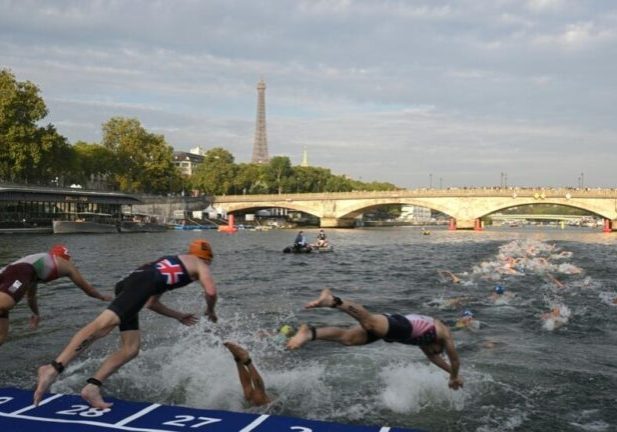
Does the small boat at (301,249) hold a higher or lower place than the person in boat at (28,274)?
lower

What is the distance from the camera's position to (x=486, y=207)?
338ft

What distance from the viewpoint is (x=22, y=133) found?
71.6 m

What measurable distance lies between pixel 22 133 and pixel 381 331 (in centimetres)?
7252

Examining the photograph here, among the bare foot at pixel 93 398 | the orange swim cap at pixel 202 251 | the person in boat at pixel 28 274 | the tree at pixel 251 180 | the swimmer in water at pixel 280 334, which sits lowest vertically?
the swimmer in water at pixel 280 334

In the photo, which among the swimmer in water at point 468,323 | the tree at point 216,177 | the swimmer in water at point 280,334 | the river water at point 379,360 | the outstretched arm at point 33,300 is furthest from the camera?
the tree at point 216,177

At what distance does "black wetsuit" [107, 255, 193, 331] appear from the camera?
809cm

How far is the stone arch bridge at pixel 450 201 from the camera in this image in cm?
9344

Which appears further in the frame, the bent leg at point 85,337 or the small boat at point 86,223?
the small boat at point 86,223

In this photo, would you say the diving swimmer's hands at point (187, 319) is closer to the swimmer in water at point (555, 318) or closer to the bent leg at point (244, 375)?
the bent leg at point (244, 375)

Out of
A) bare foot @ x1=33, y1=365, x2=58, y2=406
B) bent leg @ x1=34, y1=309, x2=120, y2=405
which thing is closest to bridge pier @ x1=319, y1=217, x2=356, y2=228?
bent leg @ x1=34, y1=309, x2=120, y2=405

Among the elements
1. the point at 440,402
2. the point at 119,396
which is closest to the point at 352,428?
the point at 440,402

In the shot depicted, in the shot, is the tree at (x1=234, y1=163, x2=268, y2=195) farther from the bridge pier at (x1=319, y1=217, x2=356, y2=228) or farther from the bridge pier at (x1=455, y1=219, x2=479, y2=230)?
the bridge pier at (x1=455, y1=219, x2=479, y2=230)

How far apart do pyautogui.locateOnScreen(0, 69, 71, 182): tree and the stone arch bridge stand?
50.3m

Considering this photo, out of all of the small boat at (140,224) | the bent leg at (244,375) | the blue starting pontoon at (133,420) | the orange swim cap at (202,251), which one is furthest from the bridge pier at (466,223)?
the blue starting pontoon at (133,420)
